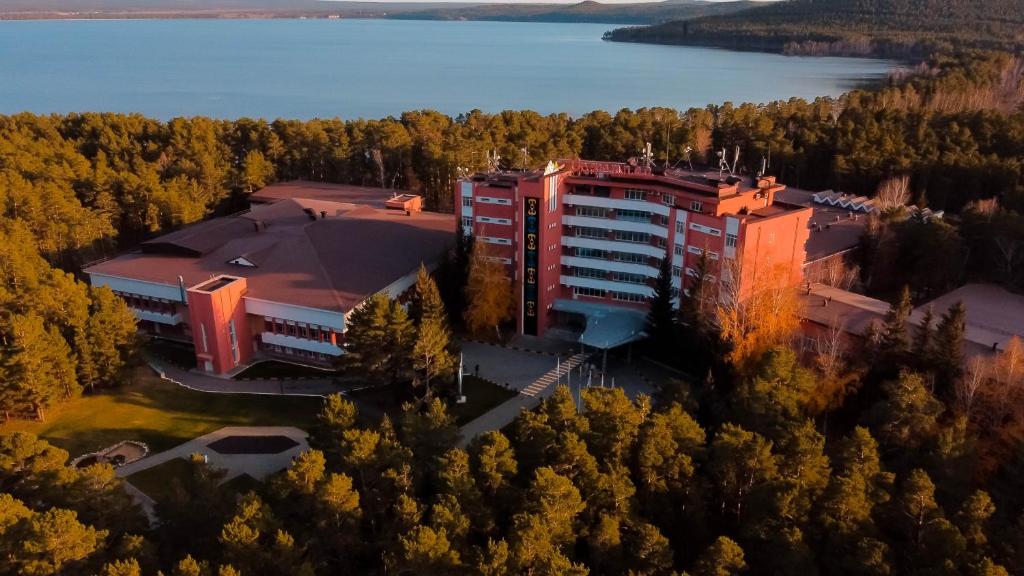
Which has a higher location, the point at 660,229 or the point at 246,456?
the point at 660,229

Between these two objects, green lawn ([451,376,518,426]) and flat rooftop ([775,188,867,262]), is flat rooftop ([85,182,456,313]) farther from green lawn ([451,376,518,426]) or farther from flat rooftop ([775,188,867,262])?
flat rooftop ([775,188,867,262])

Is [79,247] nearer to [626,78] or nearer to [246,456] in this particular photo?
[246,456]

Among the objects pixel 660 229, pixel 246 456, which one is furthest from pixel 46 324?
pixel 660 229

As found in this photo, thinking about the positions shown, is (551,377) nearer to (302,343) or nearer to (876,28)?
(302,343)

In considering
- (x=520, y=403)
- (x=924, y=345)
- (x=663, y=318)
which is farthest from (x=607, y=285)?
(x=924, y=345)

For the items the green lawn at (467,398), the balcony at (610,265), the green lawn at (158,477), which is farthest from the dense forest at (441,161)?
the green lawn at (467,398)

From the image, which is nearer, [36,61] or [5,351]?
[5,351]
